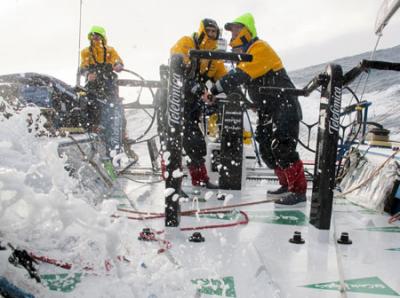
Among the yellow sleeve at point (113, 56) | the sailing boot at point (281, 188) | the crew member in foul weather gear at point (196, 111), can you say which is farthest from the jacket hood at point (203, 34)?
the yellow sleeve at point (113, 56)

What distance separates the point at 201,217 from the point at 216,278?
1120mm

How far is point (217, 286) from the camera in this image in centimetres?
150

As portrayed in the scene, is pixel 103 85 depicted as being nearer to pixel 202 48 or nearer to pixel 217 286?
pixel 202 48

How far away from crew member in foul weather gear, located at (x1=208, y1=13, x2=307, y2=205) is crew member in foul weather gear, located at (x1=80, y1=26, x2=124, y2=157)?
254 cm

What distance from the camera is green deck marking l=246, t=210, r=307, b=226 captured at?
2686 mm

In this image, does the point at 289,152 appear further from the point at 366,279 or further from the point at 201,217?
the point at 366,279

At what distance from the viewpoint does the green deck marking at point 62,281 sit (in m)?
1.38

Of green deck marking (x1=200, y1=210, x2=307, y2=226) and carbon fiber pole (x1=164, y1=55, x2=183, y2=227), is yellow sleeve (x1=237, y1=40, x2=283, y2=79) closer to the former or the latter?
green deck marking (x1=200, y1=210, x2=307, y2=226)

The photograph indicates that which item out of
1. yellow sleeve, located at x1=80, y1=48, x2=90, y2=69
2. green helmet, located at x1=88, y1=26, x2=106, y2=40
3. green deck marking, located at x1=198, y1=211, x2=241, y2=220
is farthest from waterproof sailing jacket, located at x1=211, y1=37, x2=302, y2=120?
yellow sleeve, located at x1=80, y1=48, x2=90, y2=69

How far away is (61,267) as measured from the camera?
5.02 ft

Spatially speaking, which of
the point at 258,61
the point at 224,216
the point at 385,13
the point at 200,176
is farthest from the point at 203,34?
the point at 385,13

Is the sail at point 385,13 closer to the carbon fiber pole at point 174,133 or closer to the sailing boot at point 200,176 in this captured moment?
the sailing boot at point 200,176

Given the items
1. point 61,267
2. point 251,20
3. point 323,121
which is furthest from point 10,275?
point 251,20

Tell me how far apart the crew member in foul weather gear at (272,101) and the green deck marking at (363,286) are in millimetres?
1655
